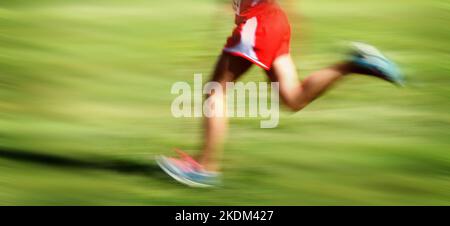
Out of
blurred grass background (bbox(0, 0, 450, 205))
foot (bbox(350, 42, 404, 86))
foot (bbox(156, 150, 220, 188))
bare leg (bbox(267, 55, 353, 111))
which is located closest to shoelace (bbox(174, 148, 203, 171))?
foot (bbox(156, 150, 220, 188))

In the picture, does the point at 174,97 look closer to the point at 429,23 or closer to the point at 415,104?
the point at 415,104

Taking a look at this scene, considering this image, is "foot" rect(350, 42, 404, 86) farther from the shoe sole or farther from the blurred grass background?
the shoe sole

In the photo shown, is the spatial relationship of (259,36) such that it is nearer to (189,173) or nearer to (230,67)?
(230,67)

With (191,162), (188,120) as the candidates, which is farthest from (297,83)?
(188,120)

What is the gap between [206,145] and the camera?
475 cm

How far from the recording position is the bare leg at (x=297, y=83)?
15.3 feet

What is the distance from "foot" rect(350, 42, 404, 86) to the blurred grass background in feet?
1.88

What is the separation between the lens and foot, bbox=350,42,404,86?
4523 millimetres

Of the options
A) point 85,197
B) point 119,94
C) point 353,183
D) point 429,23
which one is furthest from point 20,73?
point 429,23

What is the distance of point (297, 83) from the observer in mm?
4770

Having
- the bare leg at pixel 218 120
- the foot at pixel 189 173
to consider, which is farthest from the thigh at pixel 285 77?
the foot at pixel 189 173

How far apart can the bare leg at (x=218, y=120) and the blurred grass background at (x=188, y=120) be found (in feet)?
0.41

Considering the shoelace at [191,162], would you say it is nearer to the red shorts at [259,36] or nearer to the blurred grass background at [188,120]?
the blurred grass background at [188,120]

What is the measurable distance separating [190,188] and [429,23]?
2.75 meters
